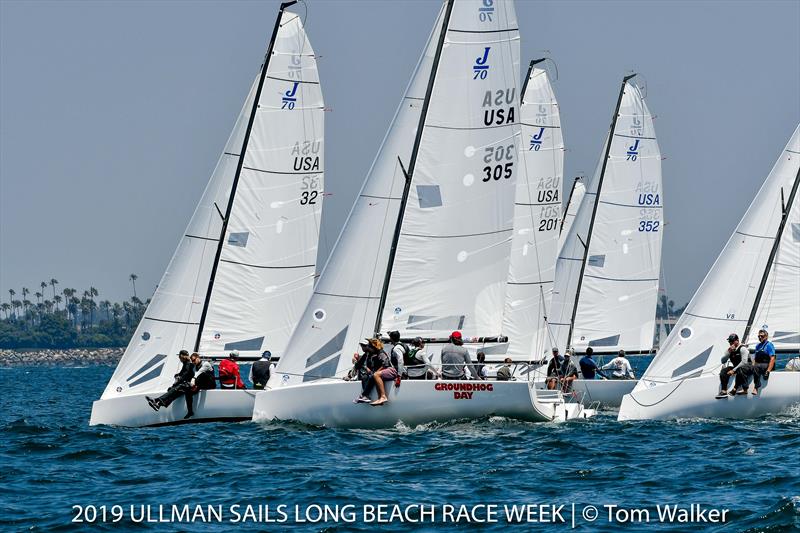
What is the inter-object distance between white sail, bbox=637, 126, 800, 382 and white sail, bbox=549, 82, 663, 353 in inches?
341

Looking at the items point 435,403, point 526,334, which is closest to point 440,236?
point 435,403

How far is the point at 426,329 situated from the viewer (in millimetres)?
23672

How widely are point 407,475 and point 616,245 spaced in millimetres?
18954

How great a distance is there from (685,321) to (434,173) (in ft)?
18.4

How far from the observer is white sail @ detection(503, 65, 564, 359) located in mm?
33094

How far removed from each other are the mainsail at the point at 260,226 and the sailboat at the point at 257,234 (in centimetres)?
2

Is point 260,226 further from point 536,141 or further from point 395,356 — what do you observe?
point 536,141

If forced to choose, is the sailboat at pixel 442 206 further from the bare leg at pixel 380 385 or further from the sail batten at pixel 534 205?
the sail batten at pixel 534 205

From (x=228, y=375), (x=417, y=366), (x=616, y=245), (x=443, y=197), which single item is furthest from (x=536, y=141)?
(x=417, y=366)

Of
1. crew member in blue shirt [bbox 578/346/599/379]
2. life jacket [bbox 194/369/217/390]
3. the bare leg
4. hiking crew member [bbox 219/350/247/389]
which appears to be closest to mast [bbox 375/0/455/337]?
the bare leg

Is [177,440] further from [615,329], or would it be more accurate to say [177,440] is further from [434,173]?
[615,329]

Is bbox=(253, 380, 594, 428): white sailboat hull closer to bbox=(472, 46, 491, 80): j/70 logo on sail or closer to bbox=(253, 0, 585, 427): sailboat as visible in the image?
bbox=(253, 0, 585, 427): sailboat

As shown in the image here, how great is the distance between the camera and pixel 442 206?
934 inches

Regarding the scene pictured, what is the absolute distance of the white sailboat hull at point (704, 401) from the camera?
78.0ft
